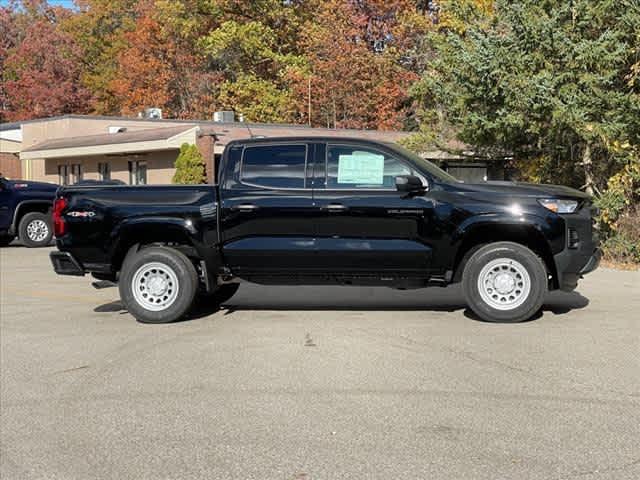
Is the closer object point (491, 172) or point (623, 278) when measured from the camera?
point (623, 278)

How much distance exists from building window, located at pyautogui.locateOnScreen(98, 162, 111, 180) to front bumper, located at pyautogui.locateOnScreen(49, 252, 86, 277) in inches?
909

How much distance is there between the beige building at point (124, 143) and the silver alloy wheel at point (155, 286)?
16458 millimetres

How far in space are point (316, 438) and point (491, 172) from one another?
2357cm

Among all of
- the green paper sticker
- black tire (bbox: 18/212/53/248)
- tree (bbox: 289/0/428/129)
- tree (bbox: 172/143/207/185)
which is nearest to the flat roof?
tree (bbox: 172/143/207/185)

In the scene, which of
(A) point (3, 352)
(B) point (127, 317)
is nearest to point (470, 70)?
(B) point (127, 317)

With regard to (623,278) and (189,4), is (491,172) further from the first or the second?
(189,4)

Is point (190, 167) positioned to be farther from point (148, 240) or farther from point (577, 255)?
point (577, 255)

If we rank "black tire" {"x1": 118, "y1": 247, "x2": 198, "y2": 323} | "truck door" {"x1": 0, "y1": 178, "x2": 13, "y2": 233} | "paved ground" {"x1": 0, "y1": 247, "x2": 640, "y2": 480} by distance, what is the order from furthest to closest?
1. "truck door" {"x1": 0, "y1": 178, "x2": 13, "y2": 233}
2. "black tire" {"x1": 118, "y1": 247, "x2": 198, "y2": 323}
3. "paved ground" {"x1": 0, "y1": 247, "x2": 640, "y2": 480}

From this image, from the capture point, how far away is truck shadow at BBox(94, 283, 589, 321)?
30.1 ft

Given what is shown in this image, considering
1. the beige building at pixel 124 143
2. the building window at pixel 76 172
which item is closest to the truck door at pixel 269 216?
the beige building at pixel 124 143

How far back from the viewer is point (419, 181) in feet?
26.5

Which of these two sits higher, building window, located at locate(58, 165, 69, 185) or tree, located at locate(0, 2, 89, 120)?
tree, located at locate(0, 2, 89, 120)

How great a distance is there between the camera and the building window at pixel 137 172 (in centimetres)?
2930

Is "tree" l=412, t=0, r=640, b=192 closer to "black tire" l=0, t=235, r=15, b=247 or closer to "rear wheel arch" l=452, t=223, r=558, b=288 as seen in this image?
"rear wheel arch" l=452, t=223, r=558, b=288
